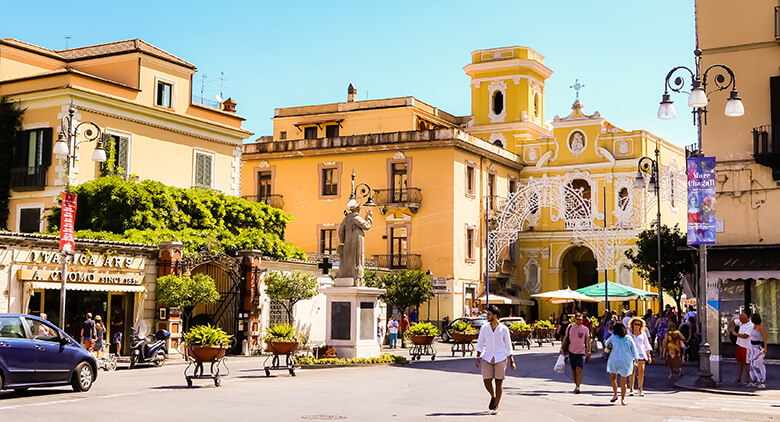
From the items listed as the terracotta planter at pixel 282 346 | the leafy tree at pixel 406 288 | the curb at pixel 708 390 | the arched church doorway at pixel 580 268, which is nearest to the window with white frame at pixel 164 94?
the leafy tree at pixel 406 288

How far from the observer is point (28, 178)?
34.1 metres

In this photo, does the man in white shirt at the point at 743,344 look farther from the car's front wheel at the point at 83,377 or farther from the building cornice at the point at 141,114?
the building cornice at the point at 141,114

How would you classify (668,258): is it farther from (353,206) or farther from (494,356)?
(494,356)

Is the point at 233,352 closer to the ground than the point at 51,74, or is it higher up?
closer to the ground

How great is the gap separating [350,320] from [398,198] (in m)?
26.2

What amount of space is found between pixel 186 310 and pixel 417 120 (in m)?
28.7

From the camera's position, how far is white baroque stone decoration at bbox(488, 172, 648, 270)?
4794 cm

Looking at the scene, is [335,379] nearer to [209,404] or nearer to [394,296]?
[209,404]

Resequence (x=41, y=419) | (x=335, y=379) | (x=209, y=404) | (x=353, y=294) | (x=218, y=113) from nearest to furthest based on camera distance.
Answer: (x=41, y=419)
(x=209, y=404)
(x=335, y=379)
(x=353, y=294)
(x=218, y=113)

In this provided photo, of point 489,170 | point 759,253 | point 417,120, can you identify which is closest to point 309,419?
point 759,253

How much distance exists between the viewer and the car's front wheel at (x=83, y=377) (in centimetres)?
1672

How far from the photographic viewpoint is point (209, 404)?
1478 centimetres

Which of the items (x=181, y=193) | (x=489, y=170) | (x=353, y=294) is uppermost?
(x=489, y=170)

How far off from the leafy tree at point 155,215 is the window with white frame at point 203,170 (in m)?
0.99
